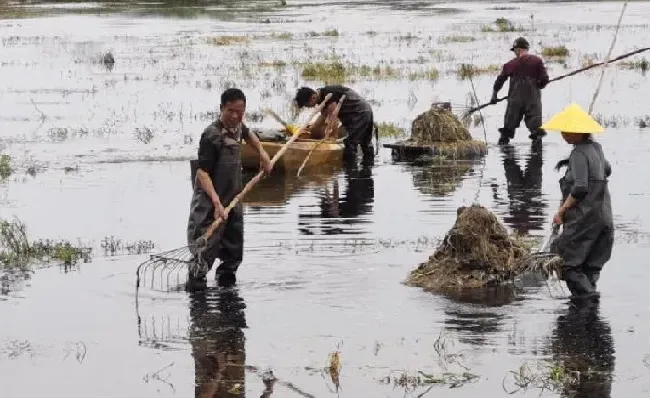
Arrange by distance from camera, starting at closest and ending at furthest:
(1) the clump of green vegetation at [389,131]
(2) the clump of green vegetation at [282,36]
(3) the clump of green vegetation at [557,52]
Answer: (1) the clump of green vegetation at [389,131] < (3) the clump of green vegetation at [557,52] < (2) the clump of green vegetation at [282,36]

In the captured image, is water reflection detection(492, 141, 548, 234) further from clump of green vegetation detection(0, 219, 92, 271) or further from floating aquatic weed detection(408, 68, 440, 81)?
floating aquatic weed detection(408, 68, 440, 81)

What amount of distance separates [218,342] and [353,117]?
9.53 meters

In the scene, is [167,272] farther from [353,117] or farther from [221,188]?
[353,117]

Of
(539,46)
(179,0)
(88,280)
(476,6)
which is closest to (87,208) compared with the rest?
(88,280)

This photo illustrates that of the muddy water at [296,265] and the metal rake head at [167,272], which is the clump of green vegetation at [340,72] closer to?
the muddy water at [296,265]

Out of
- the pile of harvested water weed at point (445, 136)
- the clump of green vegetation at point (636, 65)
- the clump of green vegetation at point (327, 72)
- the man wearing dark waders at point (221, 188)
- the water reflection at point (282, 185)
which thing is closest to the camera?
the man wearing dark waders at point (221, 188)

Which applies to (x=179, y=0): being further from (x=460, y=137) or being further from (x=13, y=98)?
(x=460, y=137)

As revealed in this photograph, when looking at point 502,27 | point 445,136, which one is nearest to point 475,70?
point 445,136

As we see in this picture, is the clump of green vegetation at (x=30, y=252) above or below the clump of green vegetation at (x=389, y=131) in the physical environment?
above

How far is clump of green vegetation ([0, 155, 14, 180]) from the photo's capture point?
60.0 ft

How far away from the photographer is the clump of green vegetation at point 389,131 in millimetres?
21953

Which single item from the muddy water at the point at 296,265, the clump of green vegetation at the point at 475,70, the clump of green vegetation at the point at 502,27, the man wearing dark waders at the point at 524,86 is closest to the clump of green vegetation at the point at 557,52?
the clump of green vegetation at the point at 475,70

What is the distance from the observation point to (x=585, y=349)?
9227 millimetres

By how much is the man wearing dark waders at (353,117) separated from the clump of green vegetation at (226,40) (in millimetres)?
24812
